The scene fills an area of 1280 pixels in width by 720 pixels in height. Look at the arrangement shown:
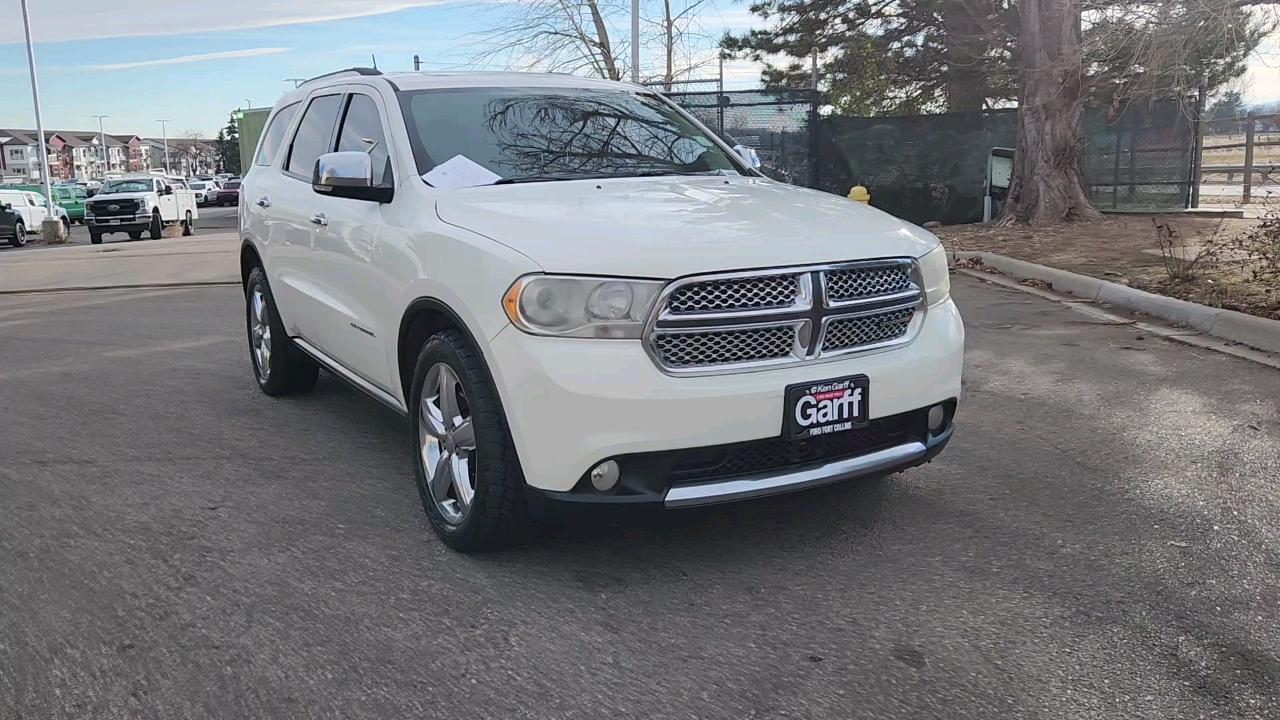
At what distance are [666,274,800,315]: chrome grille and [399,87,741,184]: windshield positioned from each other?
1276mm

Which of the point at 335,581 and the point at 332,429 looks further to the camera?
the point at 332,429

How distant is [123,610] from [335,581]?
2.10ft

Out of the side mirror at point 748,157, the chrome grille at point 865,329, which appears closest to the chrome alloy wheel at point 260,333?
the side mirror at point 748,157

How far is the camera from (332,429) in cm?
569

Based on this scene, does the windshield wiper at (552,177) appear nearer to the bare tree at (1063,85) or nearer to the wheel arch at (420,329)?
the wheel arch at (420,329)

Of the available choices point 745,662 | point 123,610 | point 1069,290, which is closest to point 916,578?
point 745,662

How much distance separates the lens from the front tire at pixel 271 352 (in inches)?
240

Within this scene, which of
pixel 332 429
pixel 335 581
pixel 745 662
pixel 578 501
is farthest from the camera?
pixel 332 429

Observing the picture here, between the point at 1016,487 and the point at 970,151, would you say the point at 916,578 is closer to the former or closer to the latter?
the point at 1016,487

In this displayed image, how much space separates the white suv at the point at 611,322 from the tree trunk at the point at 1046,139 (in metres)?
12.0

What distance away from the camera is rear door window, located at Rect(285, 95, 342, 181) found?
548 cm

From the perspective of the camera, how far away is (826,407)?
3.49 m

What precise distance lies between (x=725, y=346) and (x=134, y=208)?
30.1 metres

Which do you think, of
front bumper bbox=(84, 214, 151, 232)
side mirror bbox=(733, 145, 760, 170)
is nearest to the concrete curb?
side mirror bbox=(733, 145, 760, 170)
